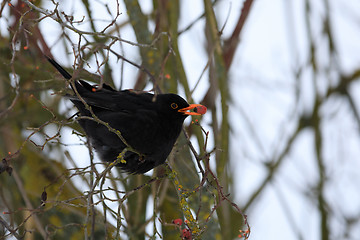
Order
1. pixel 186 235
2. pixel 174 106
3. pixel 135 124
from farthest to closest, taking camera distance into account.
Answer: pixel 174 106
pixel 135 124
pixel 186 235

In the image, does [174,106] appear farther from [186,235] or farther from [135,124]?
[186,235]

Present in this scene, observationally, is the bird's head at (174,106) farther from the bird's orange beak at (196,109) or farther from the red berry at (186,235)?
the red berry at (186,235)

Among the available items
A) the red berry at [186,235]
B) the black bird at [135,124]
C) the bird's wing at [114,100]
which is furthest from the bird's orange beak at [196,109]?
the red berry at [186,235]

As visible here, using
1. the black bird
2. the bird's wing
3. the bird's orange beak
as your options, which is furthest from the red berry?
the bird's wing

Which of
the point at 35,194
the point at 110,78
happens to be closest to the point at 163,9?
the point at 110,78

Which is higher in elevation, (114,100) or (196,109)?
(114,100)

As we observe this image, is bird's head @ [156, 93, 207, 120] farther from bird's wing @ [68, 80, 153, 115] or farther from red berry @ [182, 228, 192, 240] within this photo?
red berry @ [182, 228, 192, 240]

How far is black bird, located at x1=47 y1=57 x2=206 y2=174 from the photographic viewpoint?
10.3ft

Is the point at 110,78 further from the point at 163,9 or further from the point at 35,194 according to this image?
the point at 35,194

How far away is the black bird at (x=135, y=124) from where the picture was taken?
3148 millimetres


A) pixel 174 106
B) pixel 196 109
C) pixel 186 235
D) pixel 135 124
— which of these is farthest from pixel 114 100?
pixel 186 235

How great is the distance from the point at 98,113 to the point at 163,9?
1470 millimetres

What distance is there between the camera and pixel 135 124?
3.18 meters

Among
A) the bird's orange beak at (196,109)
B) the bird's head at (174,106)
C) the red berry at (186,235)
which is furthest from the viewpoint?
the bird's head at (174,106)
